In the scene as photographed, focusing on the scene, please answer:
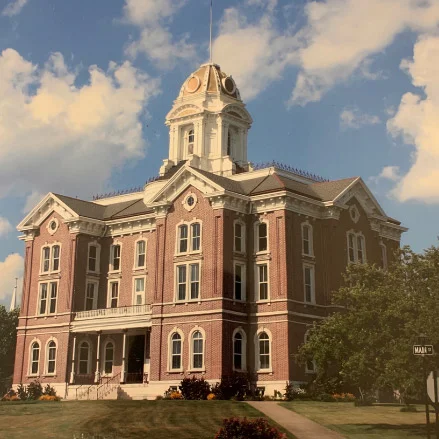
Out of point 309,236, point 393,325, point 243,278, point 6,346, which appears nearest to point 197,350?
point 243,278

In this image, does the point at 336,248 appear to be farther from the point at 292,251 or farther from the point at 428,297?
the point at 428,297

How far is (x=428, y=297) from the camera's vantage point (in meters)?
31.2

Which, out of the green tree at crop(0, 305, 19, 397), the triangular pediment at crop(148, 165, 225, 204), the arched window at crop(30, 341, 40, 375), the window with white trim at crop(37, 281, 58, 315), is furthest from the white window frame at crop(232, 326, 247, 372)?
the green tree at crop(0, 305, 19, 397)

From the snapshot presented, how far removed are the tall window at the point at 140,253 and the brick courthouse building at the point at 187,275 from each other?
122mm

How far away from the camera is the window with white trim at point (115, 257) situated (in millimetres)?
59781

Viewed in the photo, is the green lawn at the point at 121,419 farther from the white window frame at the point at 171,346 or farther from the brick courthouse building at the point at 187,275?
the brick courthouse building at the point at 187,275

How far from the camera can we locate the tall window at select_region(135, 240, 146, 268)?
58.2 m

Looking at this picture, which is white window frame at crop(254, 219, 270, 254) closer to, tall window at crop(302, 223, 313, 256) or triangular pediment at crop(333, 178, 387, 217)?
tall window at crop(302, 223, 313, 256)

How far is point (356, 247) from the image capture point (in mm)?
56781

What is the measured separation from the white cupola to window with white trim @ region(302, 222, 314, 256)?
14350 mm

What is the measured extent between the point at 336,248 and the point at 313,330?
9.34 m

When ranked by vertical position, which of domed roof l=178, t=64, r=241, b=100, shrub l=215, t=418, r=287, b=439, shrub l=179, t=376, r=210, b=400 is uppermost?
domed roof l=178, t=64, r=241, b=100

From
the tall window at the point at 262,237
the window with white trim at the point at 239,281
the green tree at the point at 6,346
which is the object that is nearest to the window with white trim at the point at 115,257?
the window with white trim at the point at 239,281

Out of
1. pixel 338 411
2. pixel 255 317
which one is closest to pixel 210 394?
pixel 255 317
